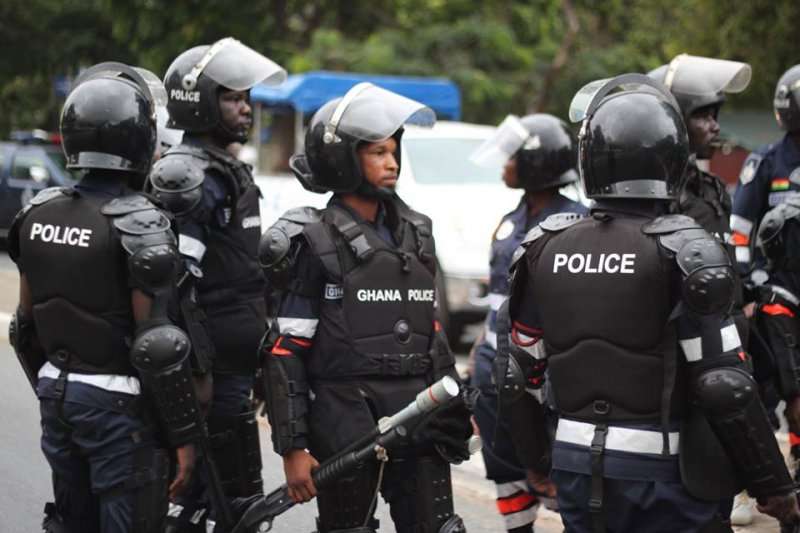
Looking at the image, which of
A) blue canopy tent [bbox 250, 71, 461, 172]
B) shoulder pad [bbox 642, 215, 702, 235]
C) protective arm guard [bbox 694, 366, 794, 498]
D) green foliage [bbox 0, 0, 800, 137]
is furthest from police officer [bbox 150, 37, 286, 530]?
green foliage [bbox 0, 0, 800, 137]

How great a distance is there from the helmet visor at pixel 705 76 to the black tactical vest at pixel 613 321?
256 centimetres

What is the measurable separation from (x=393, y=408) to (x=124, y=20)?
66.1ft

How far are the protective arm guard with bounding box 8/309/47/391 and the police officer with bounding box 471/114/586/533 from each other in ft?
6.69

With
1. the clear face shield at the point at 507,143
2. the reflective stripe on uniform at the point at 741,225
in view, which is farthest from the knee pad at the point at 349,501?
the reflective stripe on uniform at the point at 741,225

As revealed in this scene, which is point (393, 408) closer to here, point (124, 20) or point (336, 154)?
point (336, 154)

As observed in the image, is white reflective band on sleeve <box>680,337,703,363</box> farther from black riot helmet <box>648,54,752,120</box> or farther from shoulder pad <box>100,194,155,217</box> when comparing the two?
black riot helmet <box>648,54,752,120</box>

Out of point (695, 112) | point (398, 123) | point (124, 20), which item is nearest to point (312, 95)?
point (124, 20)

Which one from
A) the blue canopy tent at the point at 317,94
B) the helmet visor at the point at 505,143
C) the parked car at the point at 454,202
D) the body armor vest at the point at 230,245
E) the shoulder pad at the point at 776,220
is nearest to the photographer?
the body armor vest at the point at 230,245

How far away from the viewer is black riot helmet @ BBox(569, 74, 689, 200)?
13.0 ft

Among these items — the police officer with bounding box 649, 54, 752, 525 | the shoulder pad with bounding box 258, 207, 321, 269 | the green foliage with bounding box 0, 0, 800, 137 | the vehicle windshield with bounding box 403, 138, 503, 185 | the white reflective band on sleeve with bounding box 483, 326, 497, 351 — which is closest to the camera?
the shoulder pad with bounding box 258, 207, 321, 269

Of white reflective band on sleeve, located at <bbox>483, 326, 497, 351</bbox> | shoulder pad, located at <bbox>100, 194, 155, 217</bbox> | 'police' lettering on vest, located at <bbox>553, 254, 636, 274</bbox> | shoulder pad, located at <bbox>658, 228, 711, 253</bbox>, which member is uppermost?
shoulder pad, located at <bbox>658, 228, 711, 253</bbox>

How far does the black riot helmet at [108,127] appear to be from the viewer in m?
4.57

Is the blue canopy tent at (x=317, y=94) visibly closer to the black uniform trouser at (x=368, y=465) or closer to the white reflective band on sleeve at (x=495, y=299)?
the white reflective band on sleeve at (x=495, y=299)

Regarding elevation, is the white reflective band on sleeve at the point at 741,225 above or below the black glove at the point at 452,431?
above
